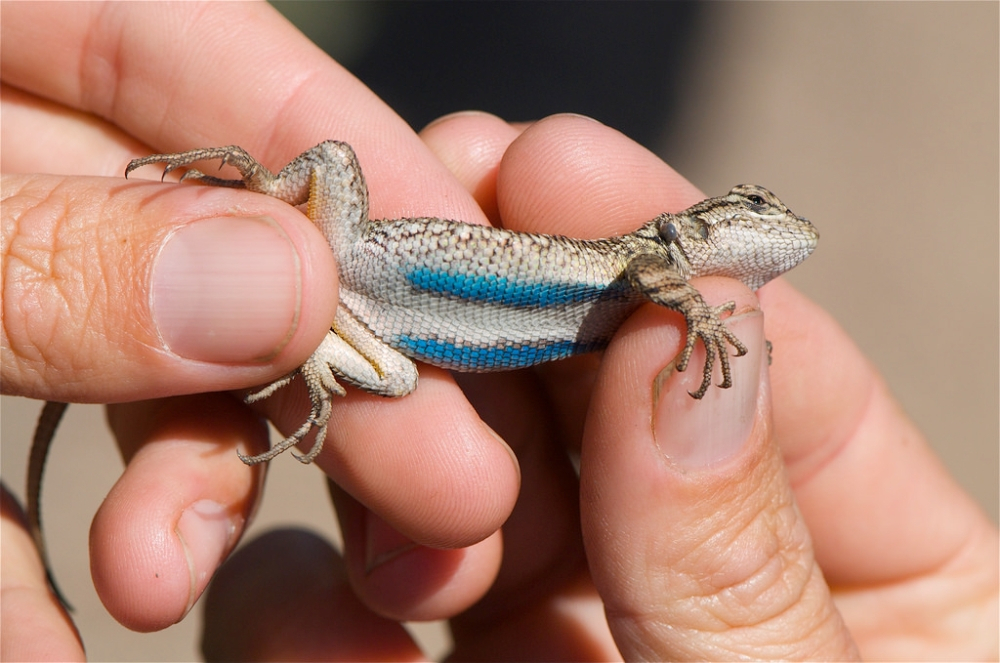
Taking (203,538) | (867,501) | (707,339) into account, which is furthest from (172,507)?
(867,501)

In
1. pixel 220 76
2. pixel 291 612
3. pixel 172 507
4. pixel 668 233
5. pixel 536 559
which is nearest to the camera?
pixel 668 233

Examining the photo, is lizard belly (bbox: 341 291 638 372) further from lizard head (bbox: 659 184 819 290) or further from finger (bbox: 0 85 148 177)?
finger (bbox: 0 85 148 177)

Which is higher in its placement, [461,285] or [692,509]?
[461,285]

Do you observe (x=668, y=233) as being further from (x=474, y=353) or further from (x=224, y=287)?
(x=224, y=287)

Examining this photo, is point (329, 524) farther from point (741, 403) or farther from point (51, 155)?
point (741, 403)

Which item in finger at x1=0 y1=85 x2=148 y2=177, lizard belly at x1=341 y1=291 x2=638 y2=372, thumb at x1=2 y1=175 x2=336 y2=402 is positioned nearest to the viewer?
thumb at x1=2 y1=175 x2=336 y2=402

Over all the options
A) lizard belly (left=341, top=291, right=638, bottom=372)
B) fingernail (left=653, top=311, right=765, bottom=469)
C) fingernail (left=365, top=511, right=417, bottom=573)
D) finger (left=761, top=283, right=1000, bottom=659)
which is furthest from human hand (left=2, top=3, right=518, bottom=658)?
finger (left=761, top=283, right=1000, bottom=659)
